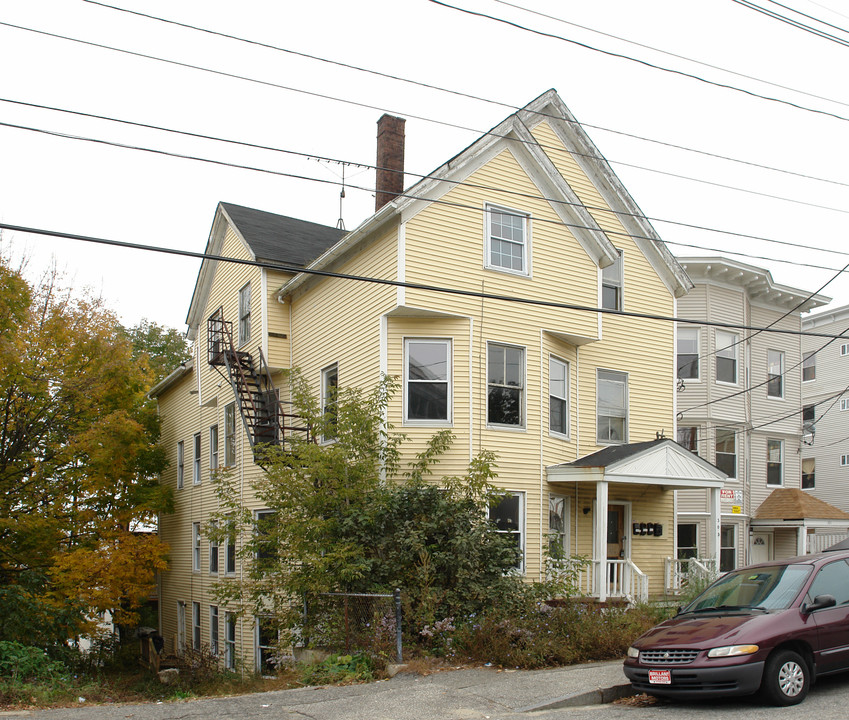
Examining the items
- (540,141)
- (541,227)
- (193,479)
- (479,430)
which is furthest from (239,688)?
(193,479)

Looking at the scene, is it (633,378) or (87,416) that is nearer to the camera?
(633,378)

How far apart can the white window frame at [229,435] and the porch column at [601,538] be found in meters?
11.2

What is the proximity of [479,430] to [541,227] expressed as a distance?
4679 mm

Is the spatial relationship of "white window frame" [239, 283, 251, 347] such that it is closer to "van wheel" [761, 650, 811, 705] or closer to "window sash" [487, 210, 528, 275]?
"window sash" [487, 210, 528, 275]

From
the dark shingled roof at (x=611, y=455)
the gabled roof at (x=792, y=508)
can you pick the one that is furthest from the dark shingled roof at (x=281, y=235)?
the gabled roof at (x=792, y=508)

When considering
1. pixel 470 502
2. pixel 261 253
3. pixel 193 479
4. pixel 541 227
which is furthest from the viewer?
pixel 193 479

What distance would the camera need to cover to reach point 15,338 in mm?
20750

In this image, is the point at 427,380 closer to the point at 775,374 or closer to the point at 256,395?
the point at 256,395

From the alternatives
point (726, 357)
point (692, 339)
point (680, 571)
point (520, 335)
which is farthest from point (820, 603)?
point (726, 357)

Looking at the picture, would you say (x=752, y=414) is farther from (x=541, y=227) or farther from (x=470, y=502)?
(x=470, y=502)

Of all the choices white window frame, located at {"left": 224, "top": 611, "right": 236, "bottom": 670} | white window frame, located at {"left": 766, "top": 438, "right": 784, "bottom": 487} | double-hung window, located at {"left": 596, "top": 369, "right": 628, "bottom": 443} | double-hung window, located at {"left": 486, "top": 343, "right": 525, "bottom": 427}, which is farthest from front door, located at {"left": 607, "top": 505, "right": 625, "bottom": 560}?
white window frame, located at {"left": 224, "top": 611, "right": 236, "bottom": 670}

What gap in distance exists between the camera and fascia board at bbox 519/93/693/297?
19.6 metres

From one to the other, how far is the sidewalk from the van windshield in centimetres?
152

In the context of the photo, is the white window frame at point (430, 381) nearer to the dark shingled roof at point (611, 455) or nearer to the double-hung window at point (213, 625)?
the dark shingled roof at point (611, 455)
